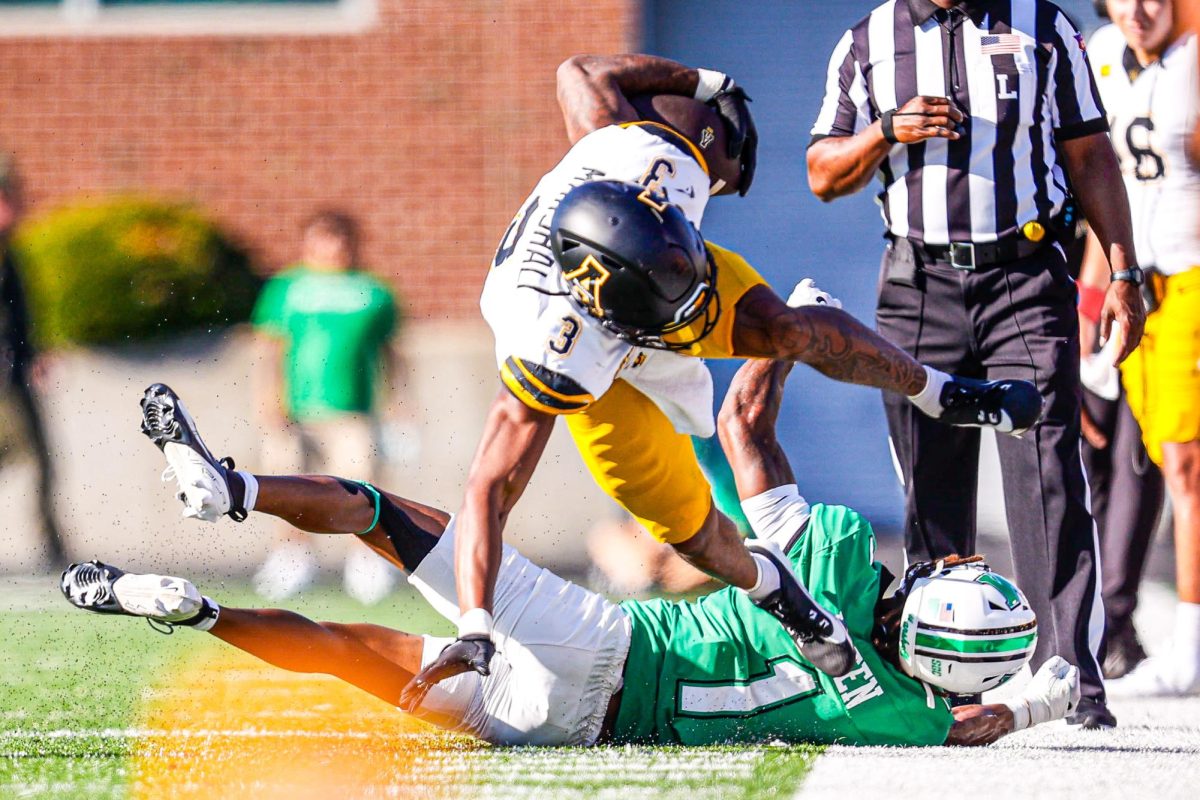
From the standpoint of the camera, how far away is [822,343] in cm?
415

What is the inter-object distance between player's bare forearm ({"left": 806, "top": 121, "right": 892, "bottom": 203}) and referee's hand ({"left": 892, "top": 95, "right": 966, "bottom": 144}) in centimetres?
11

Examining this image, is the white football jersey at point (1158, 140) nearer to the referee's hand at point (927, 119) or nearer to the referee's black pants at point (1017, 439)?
the referee's black pants at point (1017, 439)

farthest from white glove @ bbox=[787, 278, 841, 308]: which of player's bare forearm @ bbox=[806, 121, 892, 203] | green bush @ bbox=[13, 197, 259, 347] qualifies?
green bush @ bbox=[13, 197, 259, 347]

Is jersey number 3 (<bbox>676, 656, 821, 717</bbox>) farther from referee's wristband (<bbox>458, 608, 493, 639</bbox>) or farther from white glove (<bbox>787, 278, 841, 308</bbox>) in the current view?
white glove (<bbox>787, 278, 841, 308</bbox>)

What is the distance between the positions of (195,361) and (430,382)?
51.0 inches

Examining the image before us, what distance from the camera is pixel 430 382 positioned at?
9.58m

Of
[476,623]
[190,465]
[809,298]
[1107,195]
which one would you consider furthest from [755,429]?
[190,465]

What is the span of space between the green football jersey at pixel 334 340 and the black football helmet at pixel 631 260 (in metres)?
3.94

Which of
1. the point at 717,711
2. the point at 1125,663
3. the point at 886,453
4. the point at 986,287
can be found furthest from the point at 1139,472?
the point at 886,453

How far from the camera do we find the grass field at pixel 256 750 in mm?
3385

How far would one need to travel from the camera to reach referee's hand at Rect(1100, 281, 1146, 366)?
14.9 feet

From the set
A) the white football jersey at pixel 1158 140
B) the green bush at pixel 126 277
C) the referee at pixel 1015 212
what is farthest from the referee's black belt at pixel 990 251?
the green bush at pixel 126 277

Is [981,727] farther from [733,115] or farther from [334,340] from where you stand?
[334,340]

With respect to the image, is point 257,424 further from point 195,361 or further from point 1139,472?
point 1139,472
